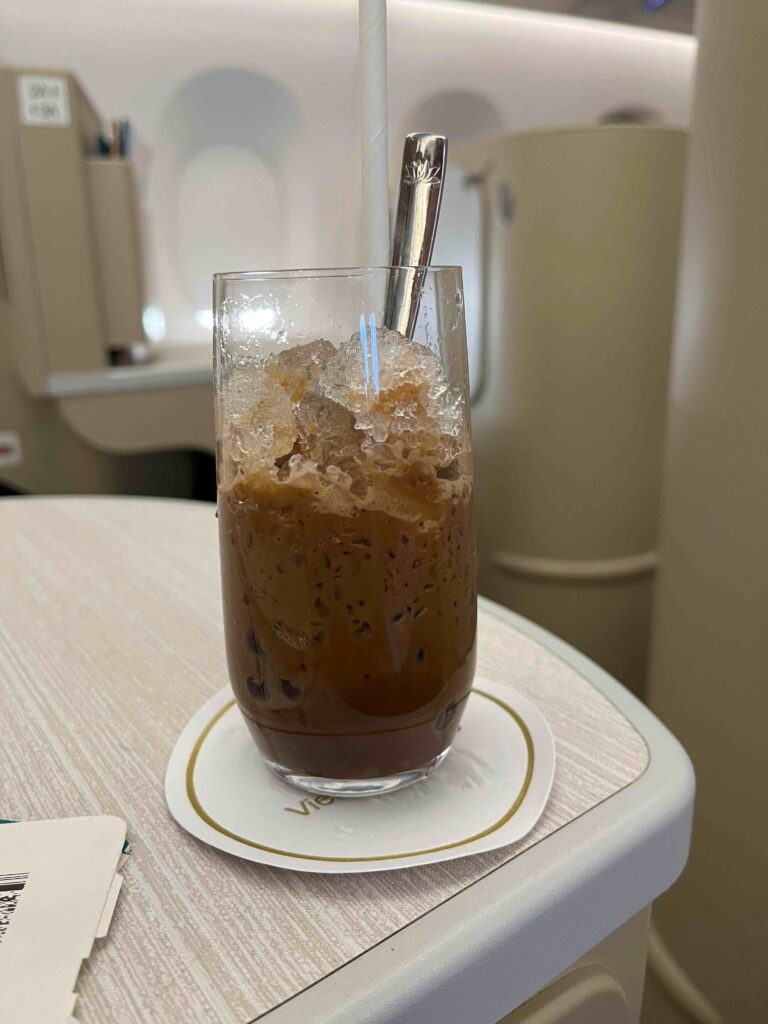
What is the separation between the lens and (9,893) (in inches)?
12.3

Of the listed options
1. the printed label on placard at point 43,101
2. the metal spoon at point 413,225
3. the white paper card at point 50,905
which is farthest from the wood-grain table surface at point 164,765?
the printed label on placard at point 43,101

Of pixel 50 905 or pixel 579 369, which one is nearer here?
pixel 50 905

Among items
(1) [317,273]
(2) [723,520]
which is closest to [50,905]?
(1) [317,273]

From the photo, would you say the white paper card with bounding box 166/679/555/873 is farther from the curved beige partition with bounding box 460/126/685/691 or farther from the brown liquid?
the curved beige partition with bounding box 460/126/685/691

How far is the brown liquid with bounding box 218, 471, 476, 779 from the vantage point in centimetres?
33

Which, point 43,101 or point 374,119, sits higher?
point 43,101

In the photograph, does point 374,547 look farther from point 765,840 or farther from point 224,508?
point 765,840

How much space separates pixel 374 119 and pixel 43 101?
1405mm

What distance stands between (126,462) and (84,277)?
460 millimetres

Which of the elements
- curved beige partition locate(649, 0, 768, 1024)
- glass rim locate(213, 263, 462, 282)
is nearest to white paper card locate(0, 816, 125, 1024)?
glass rim locate(213, 263, 462, 282)

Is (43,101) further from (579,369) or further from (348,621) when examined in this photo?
(348,621)

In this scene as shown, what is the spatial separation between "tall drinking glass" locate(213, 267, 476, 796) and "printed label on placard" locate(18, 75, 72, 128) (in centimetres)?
140

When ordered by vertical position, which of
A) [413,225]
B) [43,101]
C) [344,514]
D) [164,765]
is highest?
[43,101]

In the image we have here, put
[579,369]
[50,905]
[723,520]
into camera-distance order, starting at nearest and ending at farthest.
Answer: [50,905] → [723,520] → [579,369]
